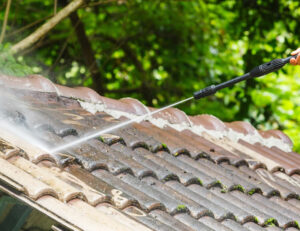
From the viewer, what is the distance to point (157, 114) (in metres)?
4.92

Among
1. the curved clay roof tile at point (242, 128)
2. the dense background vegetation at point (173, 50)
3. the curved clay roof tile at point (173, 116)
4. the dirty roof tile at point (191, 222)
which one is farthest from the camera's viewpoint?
the dense background vegetation at point (173, 50)

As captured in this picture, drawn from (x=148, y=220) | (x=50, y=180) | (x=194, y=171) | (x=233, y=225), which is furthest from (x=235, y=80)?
(x=50, y=180)

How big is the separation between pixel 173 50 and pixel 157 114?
574 centimetres

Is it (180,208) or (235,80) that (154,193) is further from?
(235,80)

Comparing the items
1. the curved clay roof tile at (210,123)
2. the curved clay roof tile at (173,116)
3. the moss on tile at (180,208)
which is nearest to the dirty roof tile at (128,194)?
the moss on tile at (180,208)

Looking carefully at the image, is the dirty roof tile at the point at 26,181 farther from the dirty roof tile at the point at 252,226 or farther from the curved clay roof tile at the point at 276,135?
the curved clay roof tile at the point at 276,135

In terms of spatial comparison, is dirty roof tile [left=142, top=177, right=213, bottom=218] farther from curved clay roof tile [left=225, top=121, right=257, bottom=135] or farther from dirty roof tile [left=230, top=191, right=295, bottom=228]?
curved clay roof tile [left=225, top=121, right=257, bottom=135]

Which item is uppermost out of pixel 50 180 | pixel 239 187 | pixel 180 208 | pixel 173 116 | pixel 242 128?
pixel 242 128

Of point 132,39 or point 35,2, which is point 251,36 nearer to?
point 132,39

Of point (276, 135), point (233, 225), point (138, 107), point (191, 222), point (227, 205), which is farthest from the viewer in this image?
point (276, 135)

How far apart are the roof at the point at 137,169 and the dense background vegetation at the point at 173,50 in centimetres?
425

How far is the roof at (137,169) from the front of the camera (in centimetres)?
262

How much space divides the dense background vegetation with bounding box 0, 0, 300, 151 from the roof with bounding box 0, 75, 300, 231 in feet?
14.0

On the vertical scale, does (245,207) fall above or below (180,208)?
above
